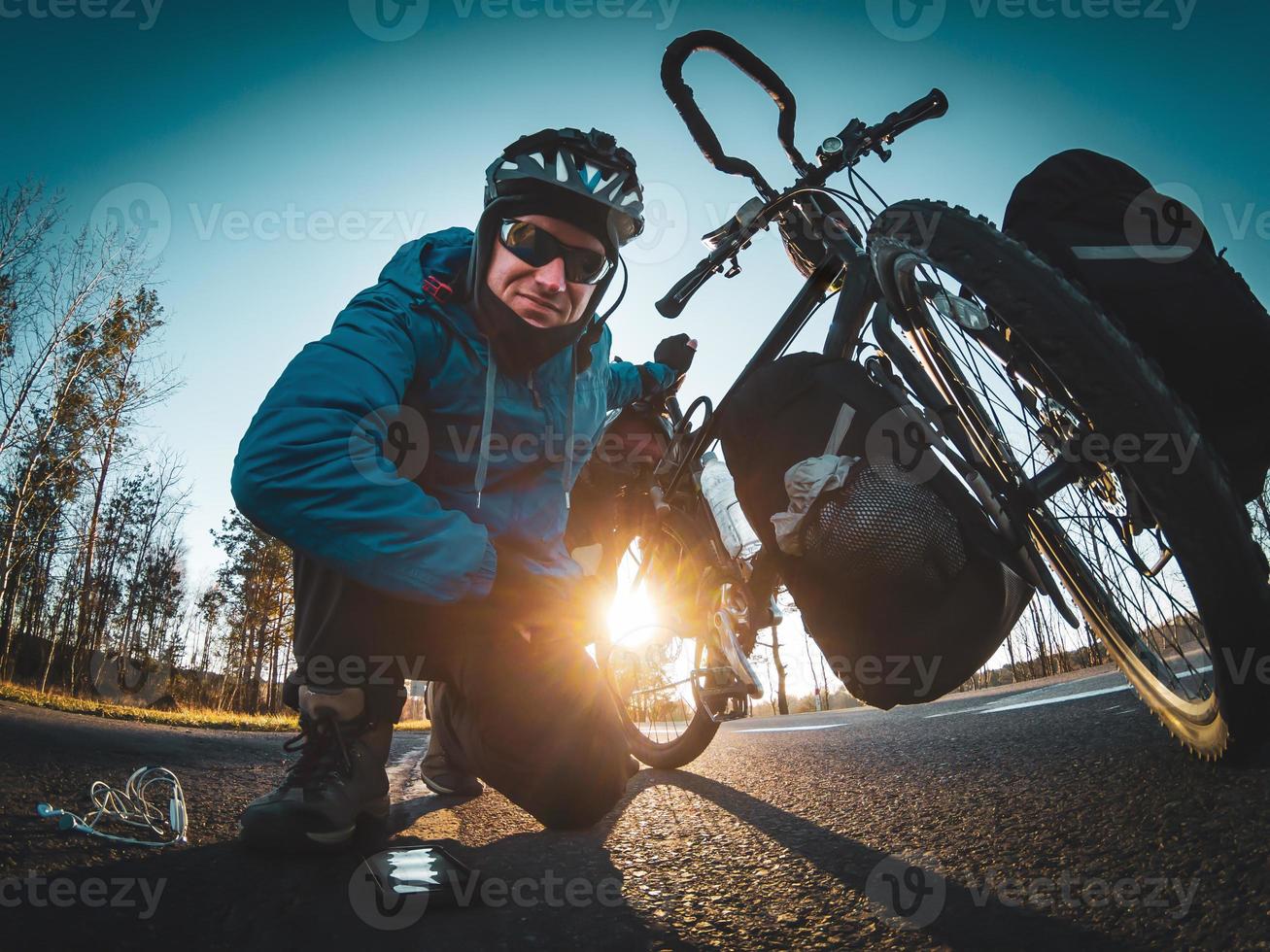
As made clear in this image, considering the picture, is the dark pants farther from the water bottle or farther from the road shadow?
the water bottle

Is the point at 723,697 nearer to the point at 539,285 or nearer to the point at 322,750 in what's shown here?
the point at 322,750

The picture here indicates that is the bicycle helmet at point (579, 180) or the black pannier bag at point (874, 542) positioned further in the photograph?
the bicycle helmet at point (579, 180)

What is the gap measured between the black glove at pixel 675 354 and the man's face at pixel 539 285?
45.2 inches

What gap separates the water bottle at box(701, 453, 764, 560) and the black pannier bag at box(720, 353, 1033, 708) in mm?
622

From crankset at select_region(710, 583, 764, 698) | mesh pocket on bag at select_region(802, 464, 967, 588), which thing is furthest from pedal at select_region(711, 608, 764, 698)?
mesh pocket on bag at select_region(802, 464, 967, 588)

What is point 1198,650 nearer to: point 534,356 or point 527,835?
point 527,835

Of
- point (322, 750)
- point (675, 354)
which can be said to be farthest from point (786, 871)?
point (675, 354)

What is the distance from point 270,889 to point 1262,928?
1375 mm

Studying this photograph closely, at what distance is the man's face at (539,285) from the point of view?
1.85 meters

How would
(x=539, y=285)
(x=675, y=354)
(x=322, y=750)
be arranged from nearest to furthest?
(x=322, y=750)
(x=539, y=285)
(x=675, y=354)

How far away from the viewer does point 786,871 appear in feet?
3.41

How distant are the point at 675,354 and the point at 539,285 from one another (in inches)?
53.3

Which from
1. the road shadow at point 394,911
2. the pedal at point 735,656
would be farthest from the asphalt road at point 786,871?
the pedal at point 735,656

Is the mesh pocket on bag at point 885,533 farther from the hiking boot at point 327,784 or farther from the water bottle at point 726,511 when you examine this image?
the hiking boot at point 327,784
